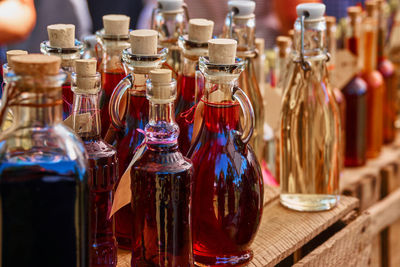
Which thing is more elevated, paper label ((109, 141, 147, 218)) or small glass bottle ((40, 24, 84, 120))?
small glass bottle ((40, 24, 84, 120))

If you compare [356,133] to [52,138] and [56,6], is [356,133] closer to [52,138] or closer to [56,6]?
[56,6]

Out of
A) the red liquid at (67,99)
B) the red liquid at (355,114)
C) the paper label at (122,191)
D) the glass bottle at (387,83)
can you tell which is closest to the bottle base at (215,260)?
the paper label at (122,191)

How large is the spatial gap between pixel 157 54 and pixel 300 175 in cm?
37

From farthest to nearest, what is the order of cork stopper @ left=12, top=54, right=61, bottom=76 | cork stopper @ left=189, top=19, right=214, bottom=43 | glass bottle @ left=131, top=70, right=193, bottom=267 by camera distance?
1. cork stopper @ left=189, top=19, right=214, bottom=43
2. glass bottle @ left=131, top=70, right=193, bottom=267
3. cork stopper @ left=12, top=54, right=61, bottom=76

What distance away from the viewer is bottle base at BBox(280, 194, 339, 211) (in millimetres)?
998

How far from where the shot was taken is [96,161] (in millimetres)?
717

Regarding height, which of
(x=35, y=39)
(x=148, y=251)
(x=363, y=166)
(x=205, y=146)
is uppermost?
(x=35, y=39)

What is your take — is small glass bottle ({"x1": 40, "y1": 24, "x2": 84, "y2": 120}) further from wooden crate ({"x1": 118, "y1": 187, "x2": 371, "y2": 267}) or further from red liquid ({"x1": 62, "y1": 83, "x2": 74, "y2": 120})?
wooden crate ({"x1": 118, "y1": 187, "x2": 371, "y2": 267})

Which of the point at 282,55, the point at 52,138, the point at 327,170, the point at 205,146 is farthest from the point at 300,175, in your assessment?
the point at 52,138

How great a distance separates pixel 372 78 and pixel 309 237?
787mm

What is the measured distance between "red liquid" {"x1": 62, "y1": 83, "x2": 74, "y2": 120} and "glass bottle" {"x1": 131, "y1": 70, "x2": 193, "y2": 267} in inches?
5.0

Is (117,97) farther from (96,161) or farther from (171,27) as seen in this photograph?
(171,27)

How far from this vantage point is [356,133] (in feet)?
5.08

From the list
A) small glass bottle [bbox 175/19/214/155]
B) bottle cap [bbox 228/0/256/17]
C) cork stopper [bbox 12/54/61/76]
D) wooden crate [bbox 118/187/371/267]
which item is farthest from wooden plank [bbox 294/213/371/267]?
cork stopper [bbox 12/54/61/76]
